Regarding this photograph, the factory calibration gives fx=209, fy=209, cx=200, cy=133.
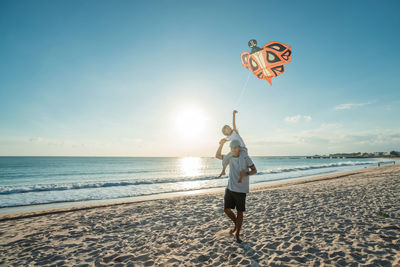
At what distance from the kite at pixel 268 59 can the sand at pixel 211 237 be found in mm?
4414

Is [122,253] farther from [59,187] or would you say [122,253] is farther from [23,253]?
[59,187]

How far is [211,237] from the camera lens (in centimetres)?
513

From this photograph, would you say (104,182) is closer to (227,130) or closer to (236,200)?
(236,200)

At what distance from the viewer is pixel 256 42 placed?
264 inches

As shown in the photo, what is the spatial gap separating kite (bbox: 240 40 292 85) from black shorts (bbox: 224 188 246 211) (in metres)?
3.85

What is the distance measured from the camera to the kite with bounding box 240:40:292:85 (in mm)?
6234

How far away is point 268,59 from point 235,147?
3654 mm

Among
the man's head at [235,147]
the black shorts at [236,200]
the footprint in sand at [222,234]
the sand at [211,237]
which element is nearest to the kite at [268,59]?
the man's head at [235,147]

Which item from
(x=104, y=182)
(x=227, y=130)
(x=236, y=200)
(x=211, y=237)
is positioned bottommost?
(x=104, y=182)

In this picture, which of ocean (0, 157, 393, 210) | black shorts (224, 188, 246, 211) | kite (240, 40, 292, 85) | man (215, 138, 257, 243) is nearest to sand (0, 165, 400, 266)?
black shorts (224, 188, 246, 211)

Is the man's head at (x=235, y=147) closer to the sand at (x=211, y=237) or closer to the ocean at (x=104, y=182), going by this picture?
the sand at (x=211, y=237)

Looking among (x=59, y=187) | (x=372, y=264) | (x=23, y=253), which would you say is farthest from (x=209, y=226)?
(x=59, y=187)

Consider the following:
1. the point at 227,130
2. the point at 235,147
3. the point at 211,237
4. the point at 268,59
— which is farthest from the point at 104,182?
the point at 235,147

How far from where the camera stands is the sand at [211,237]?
3986 mm
